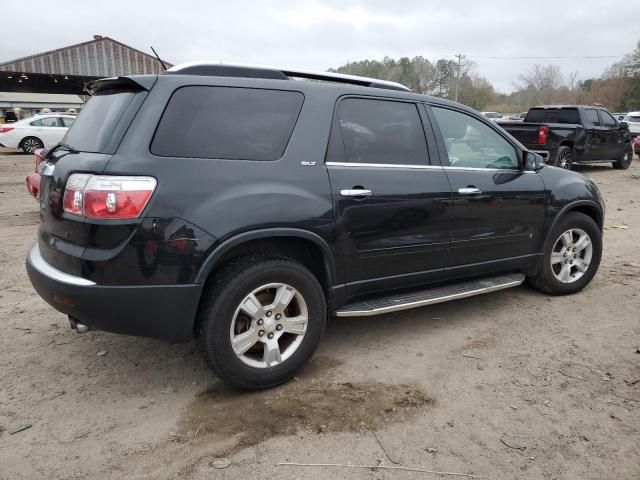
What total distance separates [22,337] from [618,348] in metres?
4.36

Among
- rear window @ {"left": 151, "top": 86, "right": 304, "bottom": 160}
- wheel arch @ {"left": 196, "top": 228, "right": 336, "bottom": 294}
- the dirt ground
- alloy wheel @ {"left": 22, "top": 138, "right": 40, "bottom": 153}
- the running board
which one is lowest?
the dirt ground

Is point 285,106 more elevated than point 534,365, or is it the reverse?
point 285,106

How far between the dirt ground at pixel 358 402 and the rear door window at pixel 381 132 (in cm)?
137

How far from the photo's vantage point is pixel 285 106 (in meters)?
3.13

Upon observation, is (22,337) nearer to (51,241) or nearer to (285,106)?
(51,241)

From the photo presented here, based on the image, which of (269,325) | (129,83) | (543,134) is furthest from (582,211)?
(543,134)

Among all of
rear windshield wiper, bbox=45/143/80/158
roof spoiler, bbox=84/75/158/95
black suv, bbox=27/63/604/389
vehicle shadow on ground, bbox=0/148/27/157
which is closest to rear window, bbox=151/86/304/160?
black suv, bbox=27/63/604/389

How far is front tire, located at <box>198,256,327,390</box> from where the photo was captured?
9.25 feet

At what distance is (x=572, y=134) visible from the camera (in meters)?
12.9

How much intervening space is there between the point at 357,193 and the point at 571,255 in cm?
256

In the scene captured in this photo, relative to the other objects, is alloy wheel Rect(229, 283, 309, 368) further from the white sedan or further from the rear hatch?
the white sedan

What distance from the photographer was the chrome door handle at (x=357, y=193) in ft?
10.5

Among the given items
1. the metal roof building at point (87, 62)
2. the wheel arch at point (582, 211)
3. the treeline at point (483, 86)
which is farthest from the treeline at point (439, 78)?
the wheel arch at point (582, 211)

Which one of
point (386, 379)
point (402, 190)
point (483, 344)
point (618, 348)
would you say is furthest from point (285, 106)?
point (618, 348)
